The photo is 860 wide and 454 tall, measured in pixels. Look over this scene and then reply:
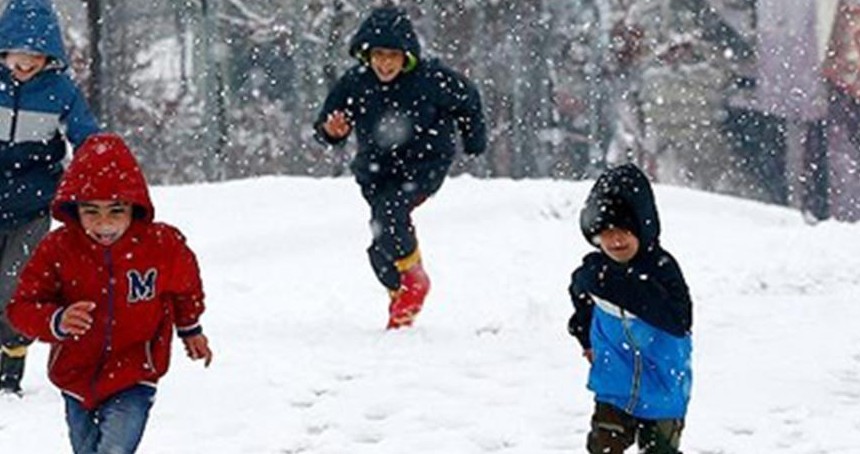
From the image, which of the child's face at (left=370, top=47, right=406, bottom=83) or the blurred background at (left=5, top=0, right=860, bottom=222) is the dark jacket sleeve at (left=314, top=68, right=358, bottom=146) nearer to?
the child's face at (left=370, top=47, right=406, bottom=83)

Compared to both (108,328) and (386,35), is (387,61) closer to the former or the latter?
(386,35)

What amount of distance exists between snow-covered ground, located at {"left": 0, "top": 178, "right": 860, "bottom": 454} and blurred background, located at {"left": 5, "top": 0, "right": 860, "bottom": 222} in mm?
14727

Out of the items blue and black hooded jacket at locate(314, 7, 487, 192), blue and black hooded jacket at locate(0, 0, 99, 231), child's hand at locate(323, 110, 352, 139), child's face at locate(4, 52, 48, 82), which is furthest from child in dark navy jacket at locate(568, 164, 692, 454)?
blue and black hooded jacket at locate(314, 7, 487, 192)

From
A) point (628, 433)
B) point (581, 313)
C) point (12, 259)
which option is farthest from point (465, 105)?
A: point (628, 433)

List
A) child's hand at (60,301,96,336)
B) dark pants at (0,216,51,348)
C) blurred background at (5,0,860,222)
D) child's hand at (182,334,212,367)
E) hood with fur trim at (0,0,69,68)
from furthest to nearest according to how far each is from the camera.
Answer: blurred background at (5,0,860,222) < dark pants at (0,216,51,348) < hood with fur trim at (0,0,69,68) < child's hand at (182,334,212,367) < child's hand at (60,301,96,336)

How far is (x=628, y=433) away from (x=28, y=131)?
132 inches

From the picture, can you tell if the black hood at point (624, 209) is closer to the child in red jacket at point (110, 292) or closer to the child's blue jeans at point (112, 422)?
the child in red jacket at point (110, 292)

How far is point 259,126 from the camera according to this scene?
3394cm

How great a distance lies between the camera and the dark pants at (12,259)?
6859 mm

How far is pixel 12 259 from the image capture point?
6883mm

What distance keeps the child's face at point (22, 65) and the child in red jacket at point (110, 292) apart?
85.6 inches

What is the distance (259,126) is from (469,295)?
23.9m

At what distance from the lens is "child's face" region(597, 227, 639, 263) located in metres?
4.68

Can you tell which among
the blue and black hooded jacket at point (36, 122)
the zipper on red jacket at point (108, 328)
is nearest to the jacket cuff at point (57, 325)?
the zipper on red jacket at point (108, 328)
